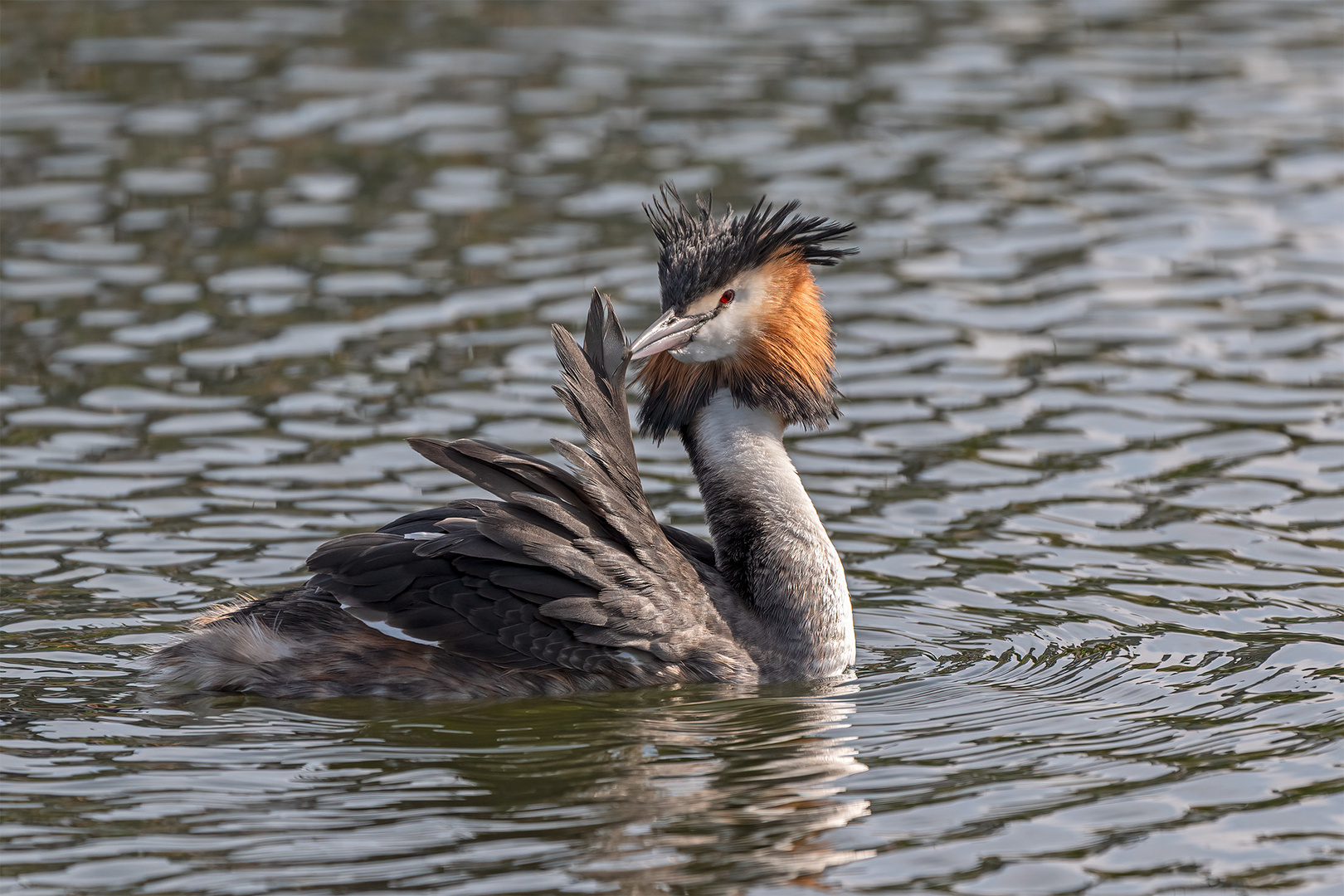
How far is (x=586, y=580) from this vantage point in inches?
316

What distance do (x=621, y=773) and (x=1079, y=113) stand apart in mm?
12130

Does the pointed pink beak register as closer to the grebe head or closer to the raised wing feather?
the grebe head

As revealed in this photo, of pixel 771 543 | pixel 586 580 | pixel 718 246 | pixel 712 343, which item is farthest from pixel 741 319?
pixel 586 580

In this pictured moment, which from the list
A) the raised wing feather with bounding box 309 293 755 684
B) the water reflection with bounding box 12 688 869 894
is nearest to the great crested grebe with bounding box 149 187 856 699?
the raised wing feather with bounding box 309 293 755 684

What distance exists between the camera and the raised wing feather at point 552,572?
26.3 ft

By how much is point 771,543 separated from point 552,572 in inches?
42.7

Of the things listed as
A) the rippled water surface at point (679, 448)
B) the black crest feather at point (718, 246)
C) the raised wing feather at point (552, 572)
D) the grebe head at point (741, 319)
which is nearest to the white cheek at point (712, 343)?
the grebe head at point (741, 319)

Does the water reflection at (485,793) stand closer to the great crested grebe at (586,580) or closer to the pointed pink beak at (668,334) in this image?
the great crested grebe at (586,580)

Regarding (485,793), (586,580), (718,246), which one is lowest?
(485,793)

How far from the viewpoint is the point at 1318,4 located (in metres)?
21.9

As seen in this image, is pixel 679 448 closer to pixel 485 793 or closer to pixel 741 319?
pixel 741 319

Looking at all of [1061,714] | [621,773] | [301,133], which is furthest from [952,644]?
[301,133]

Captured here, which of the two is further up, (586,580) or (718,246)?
(718,246)

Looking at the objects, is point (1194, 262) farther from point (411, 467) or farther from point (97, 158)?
point (97, 158)
